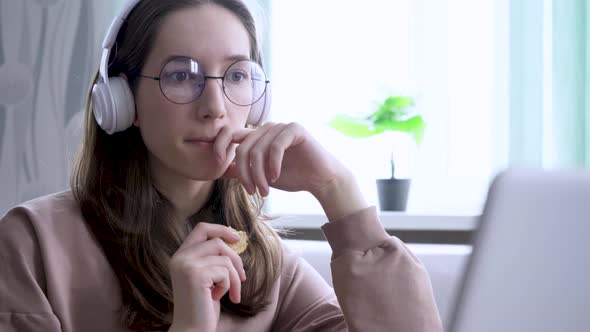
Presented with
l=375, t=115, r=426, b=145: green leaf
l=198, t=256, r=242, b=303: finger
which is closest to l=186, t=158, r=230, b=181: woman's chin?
l=198, t=256, r=242, b=303: finger

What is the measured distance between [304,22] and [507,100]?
777 mm

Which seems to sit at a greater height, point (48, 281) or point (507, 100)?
point (507, 100)

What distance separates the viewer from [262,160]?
106cm

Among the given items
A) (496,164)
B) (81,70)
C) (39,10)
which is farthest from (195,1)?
(39,10)

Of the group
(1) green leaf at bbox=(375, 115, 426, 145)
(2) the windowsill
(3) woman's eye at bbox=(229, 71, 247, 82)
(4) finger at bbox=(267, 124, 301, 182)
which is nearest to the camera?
(4) finger at bbox=(267, 124, 301, 182)

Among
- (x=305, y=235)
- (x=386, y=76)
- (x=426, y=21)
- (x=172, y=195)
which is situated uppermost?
(x=426, y=21)

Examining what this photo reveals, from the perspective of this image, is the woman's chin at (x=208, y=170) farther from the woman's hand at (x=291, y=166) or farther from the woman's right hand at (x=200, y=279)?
the woman's right hand at (x=200, y=279)

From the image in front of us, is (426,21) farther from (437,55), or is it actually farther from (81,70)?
(81,70)

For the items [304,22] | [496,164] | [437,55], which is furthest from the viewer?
[304,22]

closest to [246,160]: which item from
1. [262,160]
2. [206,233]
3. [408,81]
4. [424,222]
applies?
[262,160]

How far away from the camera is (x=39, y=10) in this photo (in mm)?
2781

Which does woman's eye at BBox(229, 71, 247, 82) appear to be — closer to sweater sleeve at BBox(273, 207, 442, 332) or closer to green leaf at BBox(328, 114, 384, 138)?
sweater sleeve at BBox(273, 207, 442, 332)

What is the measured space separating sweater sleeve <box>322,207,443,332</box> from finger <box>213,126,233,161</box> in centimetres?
23

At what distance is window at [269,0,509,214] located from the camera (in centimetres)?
223
